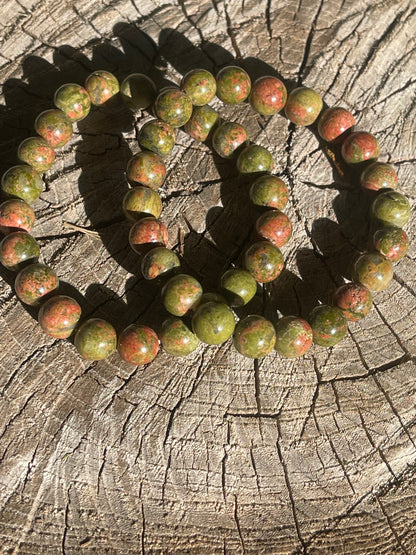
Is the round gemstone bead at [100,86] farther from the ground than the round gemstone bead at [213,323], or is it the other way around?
the round gemstone bead at [100,86]

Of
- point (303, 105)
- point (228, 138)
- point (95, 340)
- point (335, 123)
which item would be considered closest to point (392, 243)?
point (335, 123)

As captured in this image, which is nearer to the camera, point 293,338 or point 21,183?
point 293,338

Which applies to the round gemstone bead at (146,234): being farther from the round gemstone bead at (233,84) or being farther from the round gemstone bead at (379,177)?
the round gemstone bead at (379,177)

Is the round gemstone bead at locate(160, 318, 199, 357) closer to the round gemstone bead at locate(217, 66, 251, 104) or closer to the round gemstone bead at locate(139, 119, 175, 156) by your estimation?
the round gemstone bead at locate(139, 119, 175, 156)

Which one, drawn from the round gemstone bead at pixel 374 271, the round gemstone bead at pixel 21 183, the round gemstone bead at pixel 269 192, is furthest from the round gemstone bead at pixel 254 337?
the round gemstone bead at pixel 21 183

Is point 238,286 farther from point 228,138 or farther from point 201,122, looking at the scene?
point 201,122
